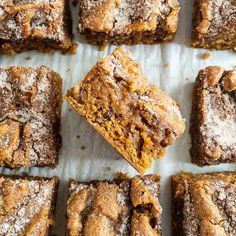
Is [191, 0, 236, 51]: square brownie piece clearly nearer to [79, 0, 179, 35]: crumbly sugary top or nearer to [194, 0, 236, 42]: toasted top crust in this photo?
[194, 0, 236, 42]: toasted top crust

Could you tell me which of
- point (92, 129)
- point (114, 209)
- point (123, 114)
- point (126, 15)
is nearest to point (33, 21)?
point (126, 15)

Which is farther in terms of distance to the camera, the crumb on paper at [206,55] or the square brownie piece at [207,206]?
the crumb on paper at [206,55]

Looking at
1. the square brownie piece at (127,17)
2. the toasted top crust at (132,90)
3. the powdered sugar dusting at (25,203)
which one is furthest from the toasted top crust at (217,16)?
the powdered sugar dusting at (25,203)

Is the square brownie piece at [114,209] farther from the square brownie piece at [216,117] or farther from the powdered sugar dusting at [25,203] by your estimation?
the square brownie piece at [216,117]

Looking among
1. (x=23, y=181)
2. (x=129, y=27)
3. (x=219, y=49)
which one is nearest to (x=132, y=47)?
(x=129, y=27)

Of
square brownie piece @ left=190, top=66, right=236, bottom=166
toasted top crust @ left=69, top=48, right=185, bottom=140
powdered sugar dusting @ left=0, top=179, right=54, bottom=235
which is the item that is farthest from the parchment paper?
toasted top crust @ left=69, top=48, right=185, bottom=140

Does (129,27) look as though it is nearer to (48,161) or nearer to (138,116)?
(138,116)

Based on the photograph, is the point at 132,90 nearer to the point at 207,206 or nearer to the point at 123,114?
the point at 123,114
